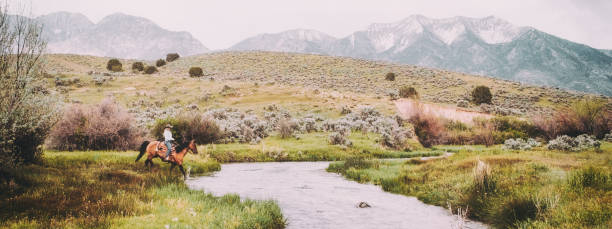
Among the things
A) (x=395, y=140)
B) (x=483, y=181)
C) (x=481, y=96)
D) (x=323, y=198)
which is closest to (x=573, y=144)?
(x=395, y=140)

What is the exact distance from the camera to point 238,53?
113562 mm

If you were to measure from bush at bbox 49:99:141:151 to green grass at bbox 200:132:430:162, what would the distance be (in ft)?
15.2

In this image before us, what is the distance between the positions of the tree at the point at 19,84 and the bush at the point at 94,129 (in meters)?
6.91

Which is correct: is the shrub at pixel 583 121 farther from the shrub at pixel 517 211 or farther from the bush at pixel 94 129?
the bush at pixel 94 129

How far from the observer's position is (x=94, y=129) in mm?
20062

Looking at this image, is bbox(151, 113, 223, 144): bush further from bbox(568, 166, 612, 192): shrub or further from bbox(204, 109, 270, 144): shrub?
bbox(568, 166, 612, 192): shrub

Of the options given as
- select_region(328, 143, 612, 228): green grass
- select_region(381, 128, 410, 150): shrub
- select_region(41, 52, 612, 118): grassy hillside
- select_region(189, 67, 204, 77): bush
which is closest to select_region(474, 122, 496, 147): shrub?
select_region(381, 128, 410, 150): shrub

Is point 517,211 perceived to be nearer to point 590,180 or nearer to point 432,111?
point 590,180

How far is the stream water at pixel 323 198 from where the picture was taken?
33.2ft

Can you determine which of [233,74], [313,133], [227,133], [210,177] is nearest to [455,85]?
[233,74]

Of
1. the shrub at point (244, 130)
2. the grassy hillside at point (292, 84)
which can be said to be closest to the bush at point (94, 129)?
the shrub at point (244, 130)

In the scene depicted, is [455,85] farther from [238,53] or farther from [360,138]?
[238,53]

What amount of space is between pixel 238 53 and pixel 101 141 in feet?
313

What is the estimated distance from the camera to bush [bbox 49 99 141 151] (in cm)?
1953
